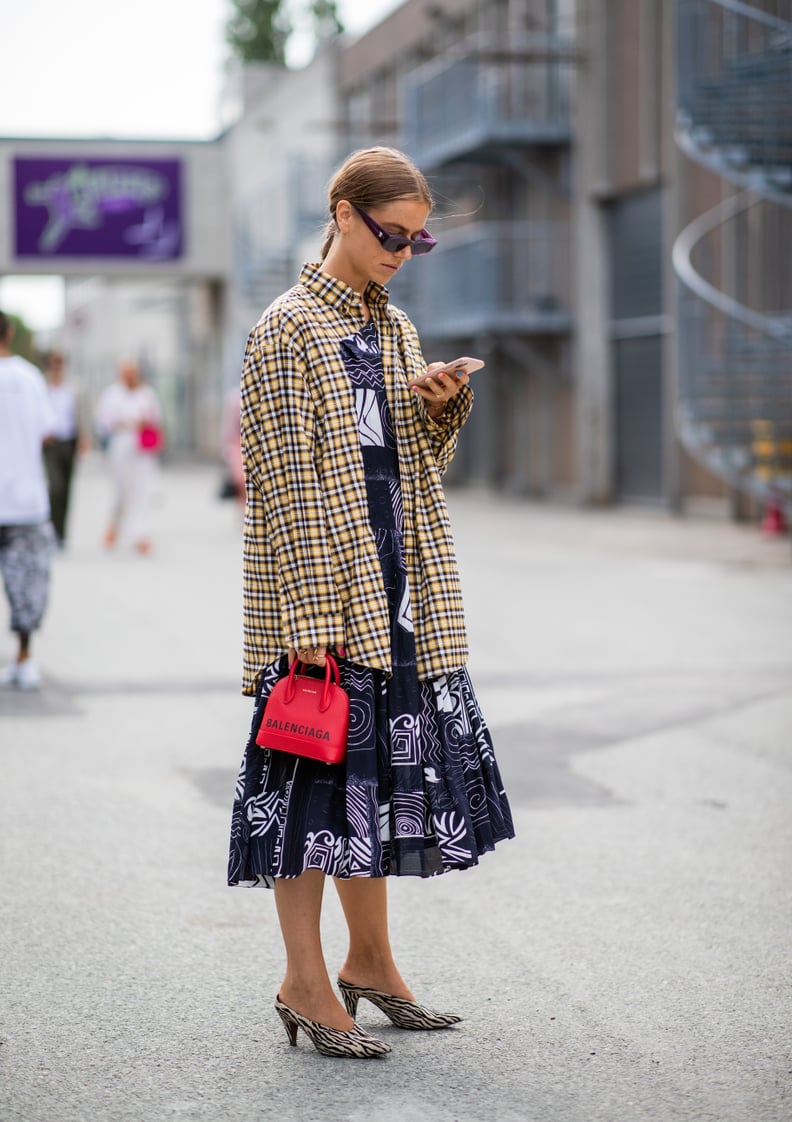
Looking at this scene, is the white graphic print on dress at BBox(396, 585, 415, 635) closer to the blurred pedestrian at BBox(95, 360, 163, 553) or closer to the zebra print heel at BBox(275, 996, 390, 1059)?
the zebra print heel at BBox(275, 996, 390, 1059)

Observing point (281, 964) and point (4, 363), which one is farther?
point (4, 363)

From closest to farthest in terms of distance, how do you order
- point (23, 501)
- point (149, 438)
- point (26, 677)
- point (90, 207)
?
point (23, 501), point (26, 677), point (149, 438), point (90, 207)

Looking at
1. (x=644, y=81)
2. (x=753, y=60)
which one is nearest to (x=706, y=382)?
(x=753, y=60)

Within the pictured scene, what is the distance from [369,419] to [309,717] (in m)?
0.65

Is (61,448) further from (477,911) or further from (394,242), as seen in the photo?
(394,242)

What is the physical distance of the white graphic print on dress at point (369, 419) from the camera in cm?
381

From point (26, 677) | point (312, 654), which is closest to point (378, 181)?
point (312, 654)

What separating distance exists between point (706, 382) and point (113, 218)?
1099 inches

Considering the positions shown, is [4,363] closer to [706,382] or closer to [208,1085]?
[208,1085]

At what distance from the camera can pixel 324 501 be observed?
12.3 ft

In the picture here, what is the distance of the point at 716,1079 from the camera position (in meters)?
3.66

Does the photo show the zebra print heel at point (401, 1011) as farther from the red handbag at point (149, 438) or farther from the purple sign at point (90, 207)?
the purple sign at point (90, 207)

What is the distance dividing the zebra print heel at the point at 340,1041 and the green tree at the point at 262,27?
60.4 m

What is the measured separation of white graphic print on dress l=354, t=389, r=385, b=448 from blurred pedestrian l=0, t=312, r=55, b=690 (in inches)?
204
